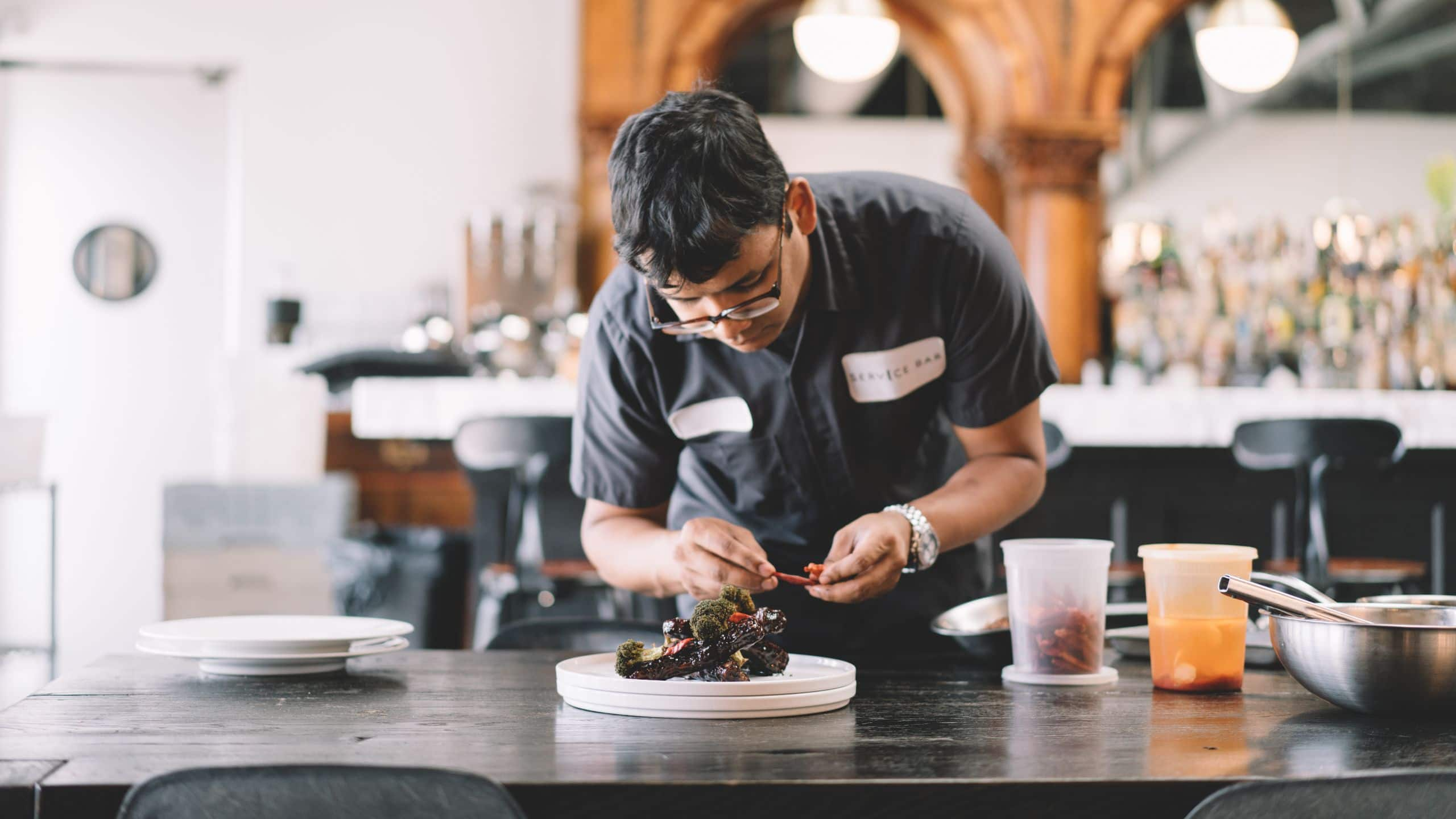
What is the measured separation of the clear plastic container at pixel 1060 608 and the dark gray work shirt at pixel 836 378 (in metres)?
0.38

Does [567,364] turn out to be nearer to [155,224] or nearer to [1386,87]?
[155,224]

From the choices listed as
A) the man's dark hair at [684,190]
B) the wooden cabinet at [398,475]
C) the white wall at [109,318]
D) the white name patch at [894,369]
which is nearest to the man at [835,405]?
the white name patch at [894,369]

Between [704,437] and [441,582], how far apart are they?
3.47 m

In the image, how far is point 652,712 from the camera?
1209mm

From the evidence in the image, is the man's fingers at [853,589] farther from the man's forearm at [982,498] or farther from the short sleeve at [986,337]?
the short sleeve at [986,337]

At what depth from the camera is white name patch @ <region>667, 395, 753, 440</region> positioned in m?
1.84

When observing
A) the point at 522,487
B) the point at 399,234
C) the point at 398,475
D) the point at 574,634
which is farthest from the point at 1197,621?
the point at 399,234

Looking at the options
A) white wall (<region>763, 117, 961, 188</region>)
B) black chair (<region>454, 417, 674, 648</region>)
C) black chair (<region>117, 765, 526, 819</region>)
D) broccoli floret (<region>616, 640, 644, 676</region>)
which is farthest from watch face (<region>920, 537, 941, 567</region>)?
white wall (<region>763, 117, 961, 188</region>)

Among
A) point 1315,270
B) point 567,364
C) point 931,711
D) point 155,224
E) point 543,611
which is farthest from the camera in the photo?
point 155,224

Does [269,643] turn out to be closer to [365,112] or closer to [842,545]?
[842,545]

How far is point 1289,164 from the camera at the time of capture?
11.1 metres

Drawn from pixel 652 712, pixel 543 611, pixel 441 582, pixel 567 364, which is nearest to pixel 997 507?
pixel 652 712

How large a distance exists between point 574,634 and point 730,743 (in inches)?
34.0

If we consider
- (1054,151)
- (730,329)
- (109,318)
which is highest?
(1054,151)
